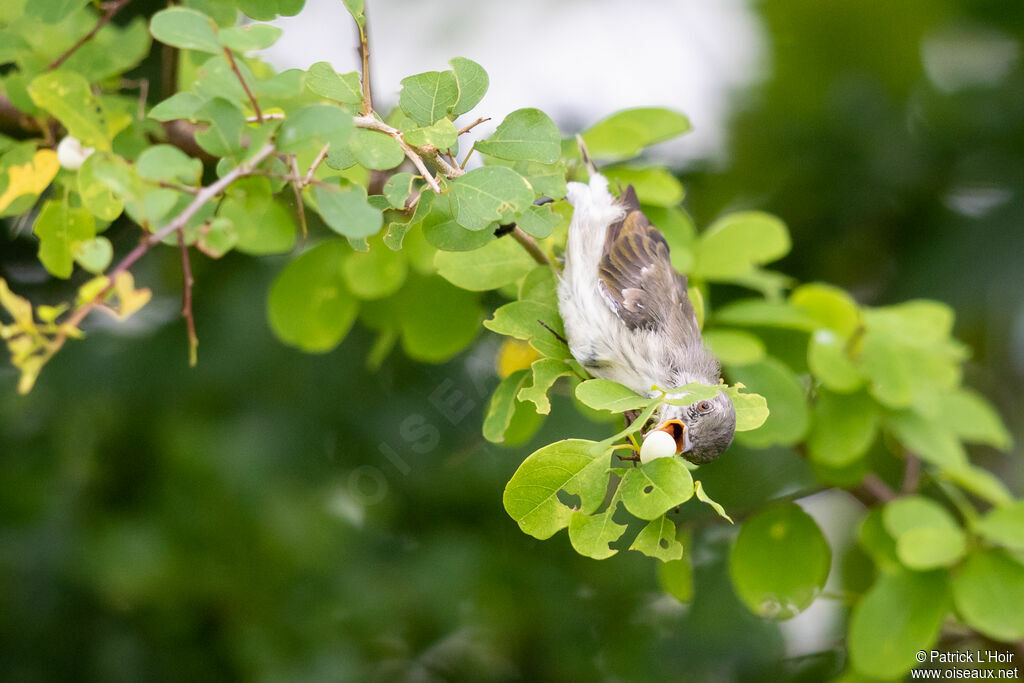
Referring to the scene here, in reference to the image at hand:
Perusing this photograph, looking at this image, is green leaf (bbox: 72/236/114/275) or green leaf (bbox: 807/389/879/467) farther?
green leaf (bbox: 807/389/879/467)

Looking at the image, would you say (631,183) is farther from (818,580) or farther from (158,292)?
(158,292)

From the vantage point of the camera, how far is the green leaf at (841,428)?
1.67 m

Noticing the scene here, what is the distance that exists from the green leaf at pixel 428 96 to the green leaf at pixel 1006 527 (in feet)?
4.29

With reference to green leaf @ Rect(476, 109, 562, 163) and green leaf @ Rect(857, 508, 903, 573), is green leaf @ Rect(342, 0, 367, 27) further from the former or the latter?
green leaf @ Rect(857, 508, 903, 573)

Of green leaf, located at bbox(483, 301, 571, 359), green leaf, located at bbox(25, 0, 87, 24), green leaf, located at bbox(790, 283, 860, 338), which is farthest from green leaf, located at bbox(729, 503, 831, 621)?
green leaf, located at bbox(25, 0, 87, 24)

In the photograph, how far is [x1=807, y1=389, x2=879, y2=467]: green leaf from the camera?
1.67 m

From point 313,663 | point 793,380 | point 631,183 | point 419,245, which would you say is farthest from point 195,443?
point 793,380

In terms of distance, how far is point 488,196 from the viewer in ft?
3.15

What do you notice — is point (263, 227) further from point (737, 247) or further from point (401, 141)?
point (737, 247)

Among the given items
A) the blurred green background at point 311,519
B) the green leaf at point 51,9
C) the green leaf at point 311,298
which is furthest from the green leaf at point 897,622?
the green leaf at point 51,9

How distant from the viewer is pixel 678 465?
87cm

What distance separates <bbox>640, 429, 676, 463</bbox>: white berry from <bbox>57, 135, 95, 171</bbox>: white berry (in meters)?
0.95

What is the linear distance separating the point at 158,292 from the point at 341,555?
3.39 feet

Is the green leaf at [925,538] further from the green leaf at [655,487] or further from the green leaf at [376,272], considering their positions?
the green leaf at [376,272]
